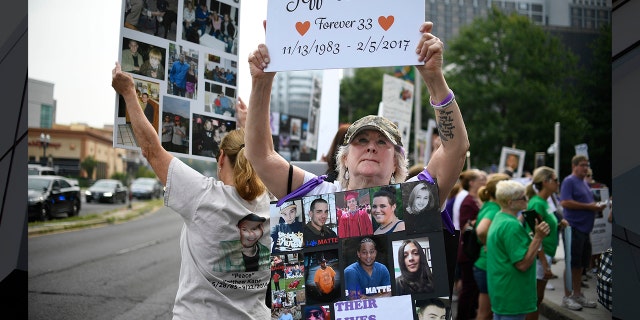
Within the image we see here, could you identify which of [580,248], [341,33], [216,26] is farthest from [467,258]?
[341,33]

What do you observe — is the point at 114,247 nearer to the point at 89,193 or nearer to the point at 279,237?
the point at 89,193

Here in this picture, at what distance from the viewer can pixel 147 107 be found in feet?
10.6

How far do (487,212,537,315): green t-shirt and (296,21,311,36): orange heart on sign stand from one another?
3441 mm

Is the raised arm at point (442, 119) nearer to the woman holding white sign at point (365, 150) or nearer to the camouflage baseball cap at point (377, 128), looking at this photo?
the woman holding white sign at point (365, 150)

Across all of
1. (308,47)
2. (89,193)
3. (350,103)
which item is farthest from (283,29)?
(350,103)

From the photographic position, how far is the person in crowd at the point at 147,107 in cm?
322

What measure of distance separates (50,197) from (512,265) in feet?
21.8

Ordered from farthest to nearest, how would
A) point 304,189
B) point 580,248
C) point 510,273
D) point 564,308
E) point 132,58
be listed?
point 580,248, point 564,308, point 510,273, point 132,58, point 304,189

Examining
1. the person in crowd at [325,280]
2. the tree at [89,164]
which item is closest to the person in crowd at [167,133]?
the person in crowd at [325,280]

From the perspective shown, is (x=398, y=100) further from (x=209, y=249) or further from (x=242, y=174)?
(x=209, y=249)

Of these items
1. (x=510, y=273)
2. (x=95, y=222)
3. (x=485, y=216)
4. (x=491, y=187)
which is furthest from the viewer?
(x=95, y=222)

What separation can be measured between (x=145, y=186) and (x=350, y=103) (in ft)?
97.2

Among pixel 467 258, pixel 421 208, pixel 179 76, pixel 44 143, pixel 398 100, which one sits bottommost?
pixel 467 258

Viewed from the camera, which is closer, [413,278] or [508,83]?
[413,278]
